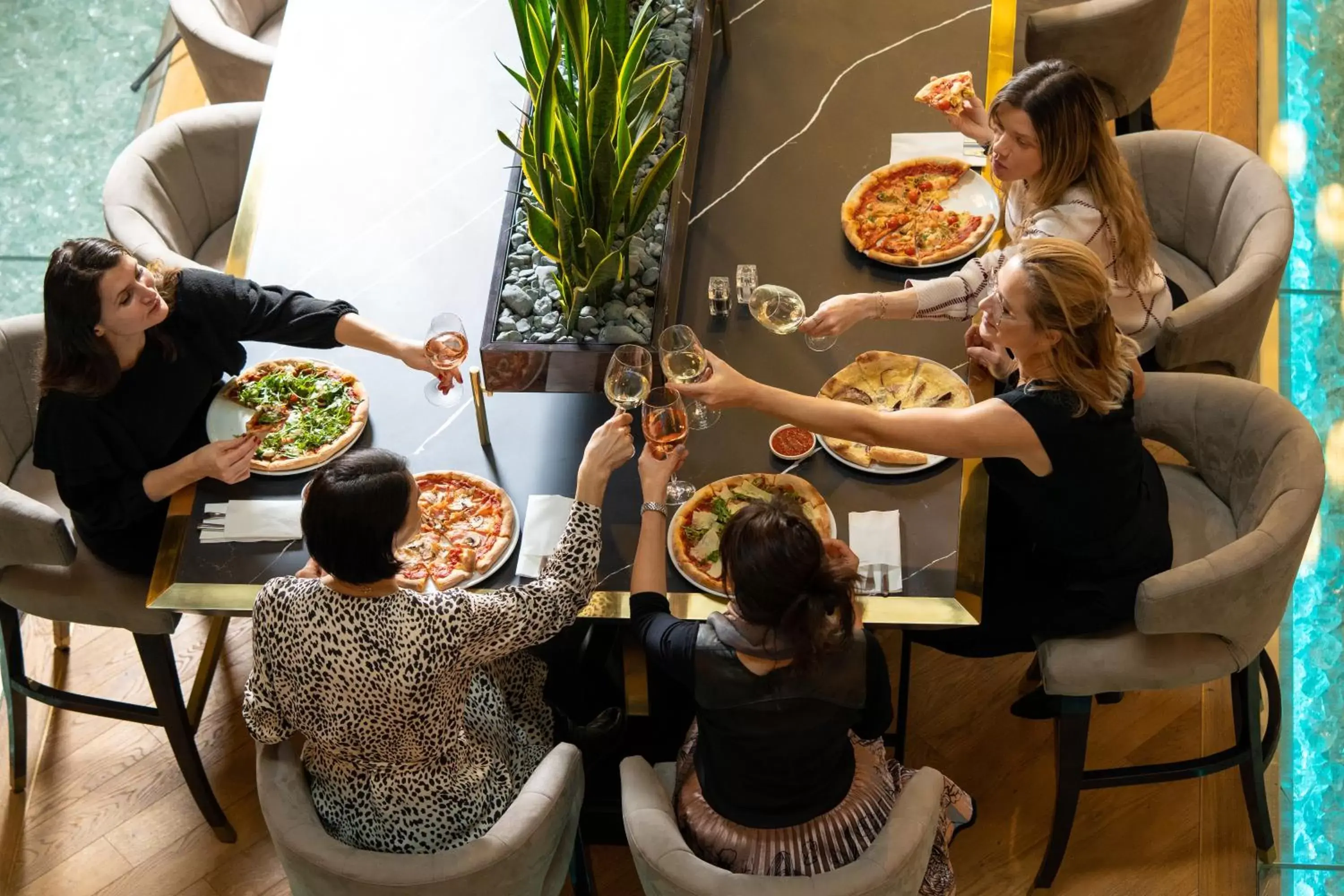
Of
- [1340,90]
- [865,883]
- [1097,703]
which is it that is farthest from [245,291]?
[1340,90]

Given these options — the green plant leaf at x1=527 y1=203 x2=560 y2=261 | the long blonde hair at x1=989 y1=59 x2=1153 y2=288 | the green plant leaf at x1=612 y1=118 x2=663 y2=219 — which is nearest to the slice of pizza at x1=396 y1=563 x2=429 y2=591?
the green plant leaf at x1=527 y1=203 x2=560 y2=261

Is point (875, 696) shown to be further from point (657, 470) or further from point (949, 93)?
point (949, 93)

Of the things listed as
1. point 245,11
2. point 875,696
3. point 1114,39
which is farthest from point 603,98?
point 245,11

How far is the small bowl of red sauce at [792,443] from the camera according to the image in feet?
9.59

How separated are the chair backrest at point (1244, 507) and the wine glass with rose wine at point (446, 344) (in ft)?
5.10

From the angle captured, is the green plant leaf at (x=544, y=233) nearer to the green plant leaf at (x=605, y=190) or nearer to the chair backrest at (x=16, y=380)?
the green plant leaf at (x=605, y=190)

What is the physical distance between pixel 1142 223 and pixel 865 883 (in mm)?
1719

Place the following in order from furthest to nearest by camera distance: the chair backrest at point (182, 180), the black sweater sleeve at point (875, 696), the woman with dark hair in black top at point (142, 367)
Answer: the chair backrest at point (182, 180) < the woman with dark hair in black top at point (142, 367) < the black sweater sleeve at point (875, 696)

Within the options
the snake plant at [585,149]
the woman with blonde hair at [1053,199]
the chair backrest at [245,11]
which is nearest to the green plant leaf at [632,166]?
the snake plant at [585,149]

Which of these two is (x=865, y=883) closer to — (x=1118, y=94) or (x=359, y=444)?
(x=359, y=444)

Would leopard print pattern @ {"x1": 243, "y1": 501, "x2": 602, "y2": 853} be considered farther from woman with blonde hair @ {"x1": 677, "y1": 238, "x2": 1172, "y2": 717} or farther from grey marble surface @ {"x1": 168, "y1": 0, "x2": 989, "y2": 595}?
woman with blonde hair @ {"x1": 677, "y1": 238, "x2": 1172, "y2": 717}

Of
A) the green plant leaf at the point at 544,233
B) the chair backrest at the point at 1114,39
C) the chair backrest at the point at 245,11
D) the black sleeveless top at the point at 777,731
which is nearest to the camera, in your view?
the black sleeveless top at the point at 777,731

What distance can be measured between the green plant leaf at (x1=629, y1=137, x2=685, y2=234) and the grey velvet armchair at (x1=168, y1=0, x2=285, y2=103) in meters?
1.62

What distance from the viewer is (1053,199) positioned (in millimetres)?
3109
